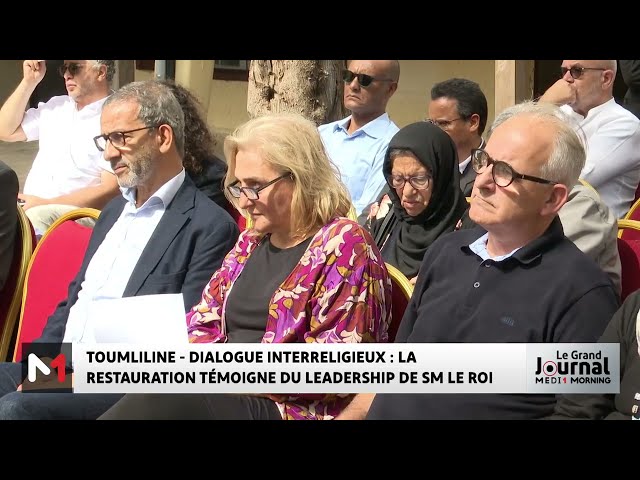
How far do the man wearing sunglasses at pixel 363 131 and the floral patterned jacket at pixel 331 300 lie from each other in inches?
50.3

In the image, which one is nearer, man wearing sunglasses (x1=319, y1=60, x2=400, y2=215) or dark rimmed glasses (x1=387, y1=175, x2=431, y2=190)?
dark rimmed glasses (x1=387, y1=175, x2=431, y2=190)

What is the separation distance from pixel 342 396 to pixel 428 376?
0.90 ft

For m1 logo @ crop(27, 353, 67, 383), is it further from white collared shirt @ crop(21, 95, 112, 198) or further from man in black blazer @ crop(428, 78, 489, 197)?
man in black blazer @ crop(428, 78, 489, 197)

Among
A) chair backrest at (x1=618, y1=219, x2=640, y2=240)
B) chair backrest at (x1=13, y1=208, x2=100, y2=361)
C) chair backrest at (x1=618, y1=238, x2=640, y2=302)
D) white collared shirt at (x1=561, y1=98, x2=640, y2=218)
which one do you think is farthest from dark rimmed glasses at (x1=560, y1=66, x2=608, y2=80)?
chair backrest at (x1=13, y1=208, x2=100, y2=361)

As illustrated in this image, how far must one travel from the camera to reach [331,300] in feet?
9.39

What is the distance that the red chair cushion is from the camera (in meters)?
3.70

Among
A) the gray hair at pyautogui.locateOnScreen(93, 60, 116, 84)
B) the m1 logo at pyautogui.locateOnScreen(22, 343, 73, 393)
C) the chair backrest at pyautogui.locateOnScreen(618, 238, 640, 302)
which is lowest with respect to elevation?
the m1 logo at pyautogui.locateOnScreen(22, 343, 73, 393)

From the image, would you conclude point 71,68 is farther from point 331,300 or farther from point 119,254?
point 331,300

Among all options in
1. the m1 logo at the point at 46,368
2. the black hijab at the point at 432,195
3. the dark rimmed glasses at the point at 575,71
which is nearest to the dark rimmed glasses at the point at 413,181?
the black hijab at the point at 432,195

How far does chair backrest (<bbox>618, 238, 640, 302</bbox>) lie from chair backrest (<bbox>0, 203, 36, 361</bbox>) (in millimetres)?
2143

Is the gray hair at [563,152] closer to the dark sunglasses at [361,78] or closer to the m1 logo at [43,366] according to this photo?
the dark sunglasses at [361,78]

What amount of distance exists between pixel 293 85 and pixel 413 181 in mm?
1219

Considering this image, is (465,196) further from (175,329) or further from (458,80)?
(175,329)

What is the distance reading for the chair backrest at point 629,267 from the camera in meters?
3.05
